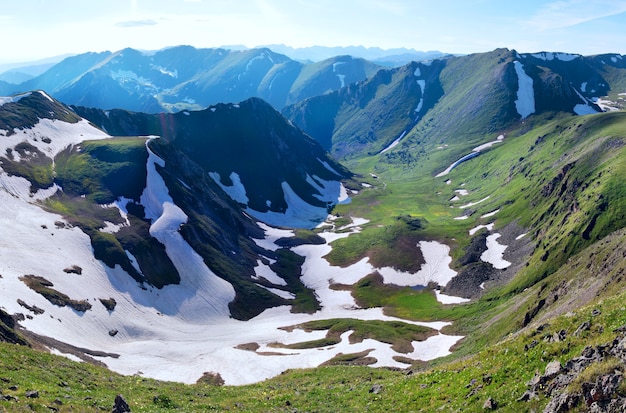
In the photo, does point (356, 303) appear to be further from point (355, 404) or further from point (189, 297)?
point (355, 404)

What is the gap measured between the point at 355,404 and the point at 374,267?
124875 millimetres

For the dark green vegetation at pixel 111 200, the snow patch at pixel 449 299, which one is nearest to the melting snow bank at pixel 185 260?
the dark green vegetation at pixel 111 200

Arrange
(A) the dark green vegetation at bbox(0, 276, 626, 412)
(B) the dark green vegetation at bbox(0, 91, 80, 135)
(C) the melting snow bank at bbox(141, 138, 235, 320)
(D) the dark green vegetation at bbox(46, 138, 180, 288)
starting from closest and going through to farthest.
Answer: (A) the dark green vegetation at bbox(0, 276, 626, 412), (D) the dark green vegetation at bbox(46, 138, 180, 288), (C) the melting snow bank at bbox(141, 138, 235, 320), (B) the dark green vegetation at bbox(0, 91, 80, 135)

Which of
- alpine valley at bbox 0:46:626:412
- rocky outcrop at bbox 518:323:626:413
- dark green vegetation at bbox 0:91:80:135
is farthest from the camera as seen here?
dark green vegetation at bbox 0:91:80:135

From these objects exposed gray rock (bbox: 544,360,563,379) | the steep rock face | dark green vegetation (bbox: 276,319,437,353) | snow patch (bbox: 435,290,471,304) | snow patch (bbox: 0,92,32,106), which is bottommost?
snow patch (bbox: 435,290,471,304)

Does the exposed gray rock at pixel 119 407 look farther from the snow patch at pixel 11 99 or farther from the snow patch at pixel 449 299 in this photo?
the snow patch at pixel 11 99

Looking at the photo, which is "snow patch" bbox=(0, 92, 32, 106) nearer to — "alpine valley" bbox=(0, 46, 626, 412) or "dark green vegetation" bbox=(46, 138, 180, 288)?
"alpine valley" bbox=(0, 46, 626, 412)

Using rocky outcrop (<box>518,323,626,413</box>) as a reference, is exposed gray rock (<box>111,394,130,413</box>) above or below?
below

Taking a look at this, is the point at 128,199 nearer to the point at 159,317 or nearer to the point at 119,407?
the point at 159,317

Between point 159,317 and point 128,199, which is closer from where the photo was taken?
point 159,317

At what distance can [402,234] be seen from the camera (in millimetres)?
185875

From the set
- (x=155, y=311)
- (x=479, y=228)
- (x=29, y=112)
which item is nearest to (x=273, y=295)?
(x=155, y=311)

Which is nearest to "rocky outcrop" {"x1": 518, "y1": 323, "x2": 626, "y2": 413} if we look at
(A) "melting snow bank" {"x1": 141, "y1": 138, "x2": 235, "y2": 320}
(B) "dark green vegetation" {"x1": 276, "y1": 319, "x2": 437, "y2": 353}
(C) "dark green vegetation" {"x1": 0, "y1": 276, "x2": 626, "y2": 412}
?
(C) "dark green vegetation" {"x1": 0, "y1": 276, "x2": 626, "y2": 412}

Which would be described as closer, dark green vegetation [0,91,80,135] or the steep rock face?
the steep rock face
